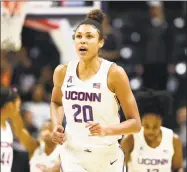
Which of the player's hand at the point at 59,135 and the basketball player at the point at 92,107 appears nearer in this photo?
the player's hand at the point at 59,135

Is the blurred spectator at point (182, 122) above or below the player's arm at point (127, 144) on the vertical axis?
below

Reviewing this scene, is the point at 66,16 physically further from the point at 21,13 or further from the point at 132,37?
the point at 132,37

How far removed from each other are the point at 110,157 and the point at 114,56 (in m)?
4.24

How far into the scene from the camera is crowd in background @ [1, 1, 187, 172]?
31.0 feet

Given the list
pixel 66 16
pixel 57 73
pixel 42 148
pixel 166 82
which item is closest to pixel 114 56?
pixel 166 82

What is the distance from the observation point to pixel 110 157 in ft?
16.9

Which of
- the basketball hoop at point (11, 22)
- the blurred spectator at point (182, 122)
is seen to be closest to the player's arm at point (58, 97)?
the basketball hoop at point (11, 22)

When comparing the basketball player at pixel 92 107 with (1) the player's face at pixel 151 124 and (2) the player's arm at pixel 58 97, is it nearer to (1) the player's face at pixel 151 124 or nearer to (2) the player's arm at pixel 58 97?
(2) the player's arm at pixel 58 97

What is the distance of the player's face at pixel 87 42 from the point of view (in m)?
5.08

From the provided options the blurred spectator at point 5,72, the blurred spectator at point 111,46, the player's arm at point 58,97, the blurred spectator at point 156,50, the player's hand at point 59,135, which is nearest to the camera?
the player's hand at point 59,135

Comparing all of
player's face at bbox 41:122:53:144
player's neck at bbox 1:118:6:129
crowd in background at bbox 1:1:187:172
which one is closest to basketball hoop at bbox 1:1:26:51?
player's face at bbox 41:122:53:144

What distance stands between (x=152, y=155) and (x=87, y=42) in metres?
1.77

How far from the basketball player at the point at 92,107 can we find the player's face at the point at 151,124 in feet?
3.68

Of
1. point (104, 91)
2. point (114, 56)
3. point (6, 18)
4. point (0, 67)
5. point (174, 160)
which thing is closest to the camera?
point (104, 91)
